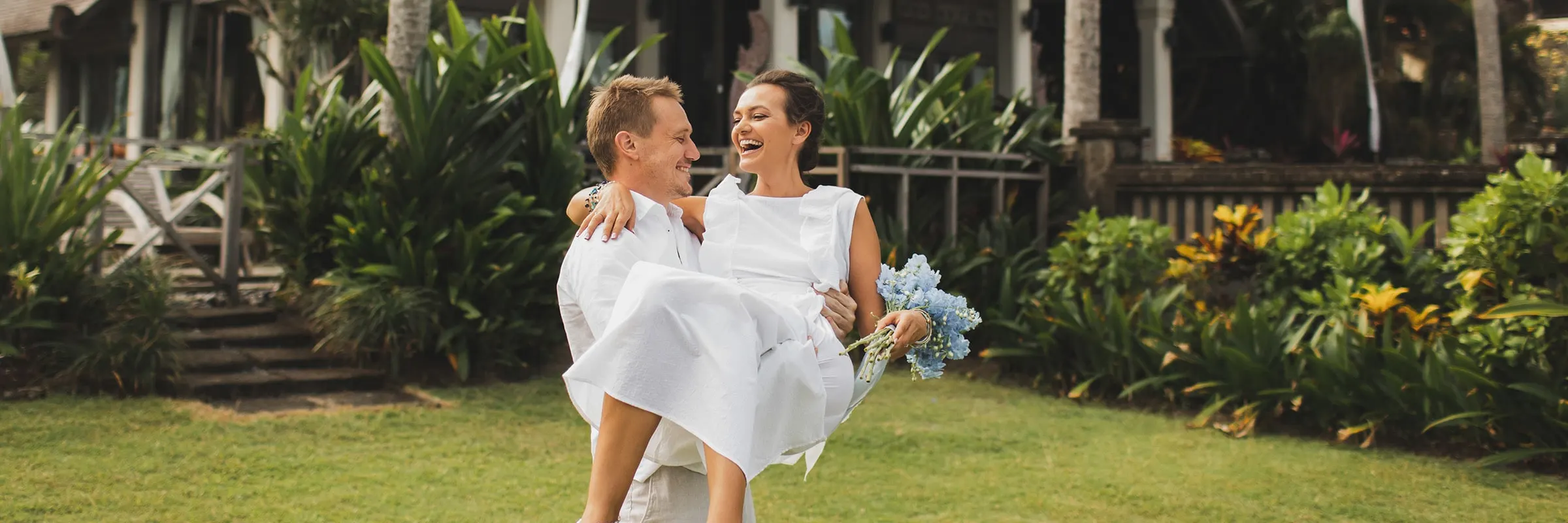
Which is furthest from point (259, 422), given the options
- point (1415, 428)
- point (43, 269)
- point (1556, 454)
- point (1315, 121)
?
point (1315, 121)

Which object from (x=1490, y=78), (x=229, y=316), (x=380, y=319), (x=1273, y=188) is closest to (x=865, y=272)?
(x=380, y=319)

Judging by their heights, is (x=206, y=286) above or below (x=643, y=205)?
below

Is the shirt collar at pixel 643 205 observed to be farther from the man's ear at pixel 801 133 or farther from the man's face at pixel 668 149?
the man's ear at pixel 801 133

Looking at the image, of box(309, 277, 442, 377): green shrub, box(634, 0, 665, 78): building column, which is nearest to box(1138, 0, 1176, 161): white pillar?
→ box(634, 0, 665, 78): building column

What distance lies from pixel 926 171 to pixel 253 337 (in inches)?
165

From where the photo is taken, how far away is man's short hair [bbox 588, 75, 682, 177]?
10.2 feet

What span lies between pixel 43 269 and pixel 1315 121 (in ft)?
56.2

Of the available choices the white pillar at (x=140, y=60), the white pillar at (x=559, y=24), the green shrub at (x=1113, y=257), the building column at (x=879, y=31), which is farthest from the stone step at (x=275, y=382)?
the white pillar at (x=140, y=60)

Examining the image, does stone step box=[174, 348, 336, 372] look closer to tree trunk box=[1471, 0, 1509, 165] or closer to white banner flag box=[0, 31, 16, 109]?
white banner flag box=[0, 31, 16, 109]

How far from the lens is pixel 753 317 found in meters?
2.93

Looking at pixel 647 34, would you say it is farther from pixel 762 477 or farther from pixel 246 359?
pixel 762 477

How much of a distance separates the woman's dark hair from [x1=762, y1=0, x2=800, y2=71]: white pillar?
8.90 m

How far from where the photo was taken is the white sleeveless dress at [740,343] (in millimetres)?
2830

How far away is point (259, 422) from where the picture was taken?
6293mm
